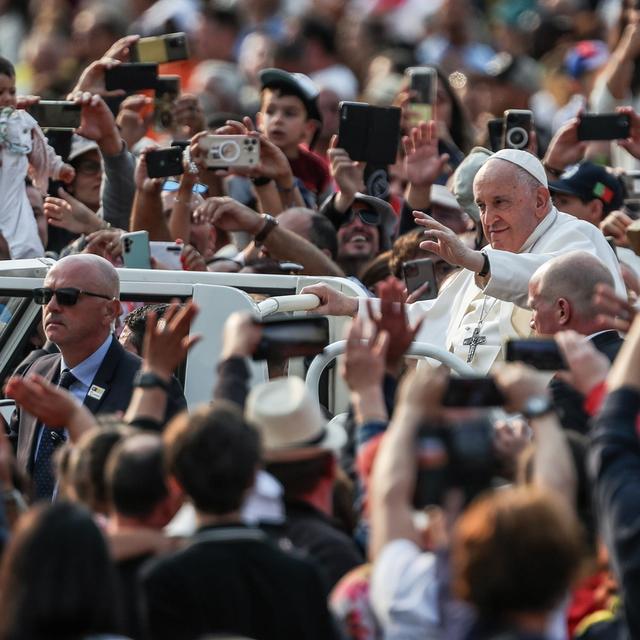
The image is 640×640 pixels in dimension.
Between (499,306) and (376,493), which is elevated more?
(376,493)

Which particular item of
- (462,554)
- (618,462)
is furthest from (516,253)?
(462,554)

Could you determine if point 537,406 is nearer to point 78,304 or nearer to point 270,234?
point 78,304

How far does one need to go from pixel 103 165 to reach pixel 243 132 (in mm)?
791

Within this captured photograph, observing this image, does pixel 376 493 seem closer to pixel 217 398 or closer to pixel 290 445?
pixel 290 445

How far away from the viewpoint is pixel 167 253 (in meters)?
8.74

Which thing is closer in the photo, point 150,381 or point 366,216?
point 150,381

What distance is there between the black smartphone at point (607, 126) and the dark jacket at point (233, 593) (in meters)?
5.06

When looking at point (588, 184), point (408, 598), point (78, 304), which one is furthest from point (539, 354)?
point (588, 184)

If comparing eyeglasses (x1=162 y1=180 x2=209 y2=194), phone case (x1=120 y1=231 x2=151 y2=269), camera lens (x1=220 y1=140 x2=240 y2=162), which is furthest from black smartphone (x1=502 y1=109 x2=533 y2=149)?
phone case (x1=120 y1=231 x2=151 y2=269)

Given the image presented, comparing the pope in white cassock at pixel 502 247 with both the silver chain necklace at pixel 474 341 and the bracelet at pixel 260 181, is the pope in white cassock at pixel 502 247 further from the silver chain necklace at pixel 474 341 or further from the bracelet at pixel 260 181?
the bracelet at pixel 260 181

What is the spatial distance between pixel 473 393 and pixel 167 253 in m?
4.11

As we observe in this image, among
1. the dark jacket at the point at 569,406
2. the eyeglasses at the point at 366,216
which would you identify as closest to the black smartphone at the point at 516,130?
the eyeglasses at the point at 366,216

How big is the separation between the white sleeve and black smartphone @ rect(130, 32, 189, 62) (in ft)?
20.4

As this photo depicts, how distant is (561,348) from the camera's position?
5145 millimetres
